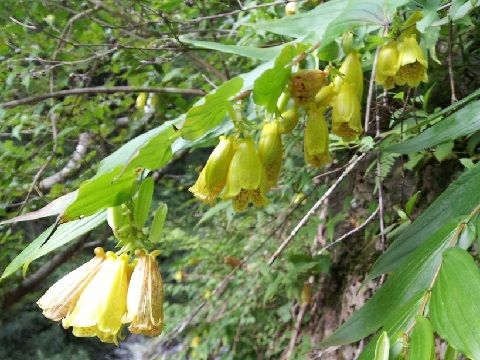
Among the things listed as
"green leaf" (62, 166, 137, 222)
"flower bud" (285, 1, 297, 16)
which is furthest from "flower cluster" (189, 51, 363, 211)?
"flower bud" (285, 1, 297, 16)

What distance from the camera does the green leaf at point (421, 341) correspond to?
41cm

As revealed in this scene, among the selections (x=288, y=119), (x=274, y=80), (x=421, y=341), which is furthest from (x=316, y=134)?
(x=421, y=341)

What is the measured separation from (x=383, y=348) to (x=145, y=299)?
29 cm

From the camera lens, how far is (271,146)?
2.24ft

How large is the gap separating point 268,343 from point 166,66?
139 cm

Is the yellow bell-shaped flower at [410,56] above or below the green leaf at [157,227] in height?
above

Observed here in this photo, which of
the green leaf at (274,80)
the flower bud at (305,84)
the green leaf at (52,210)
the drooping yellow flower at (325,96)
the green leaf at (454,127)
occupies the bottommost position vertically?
the green leaf at (454,127)

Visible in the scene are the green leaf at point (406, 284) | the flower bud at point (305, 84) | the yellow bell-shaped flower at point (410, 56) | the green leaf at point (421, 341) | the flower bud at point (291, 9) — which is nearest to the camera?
the green leaf at point (421, 341)

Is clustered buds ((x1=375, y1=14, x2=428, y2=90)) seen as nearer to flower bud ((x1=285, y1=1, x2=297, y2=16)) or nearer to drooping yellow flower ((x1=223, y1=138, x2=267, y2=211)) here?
drooping yellow flower ((x1=223, y1=138, x2=267, y2=211))

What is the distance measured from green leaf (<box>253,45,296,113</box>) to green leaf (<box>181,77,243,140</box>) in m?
0.03

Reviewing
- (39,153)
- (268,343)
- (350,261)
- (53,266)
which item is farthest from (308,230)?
(53,266)

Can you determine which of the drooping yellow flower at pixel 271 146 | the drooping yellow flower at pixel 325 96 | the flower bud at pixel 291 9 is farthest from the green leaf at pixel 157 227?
the flower bud at pixel 291 9

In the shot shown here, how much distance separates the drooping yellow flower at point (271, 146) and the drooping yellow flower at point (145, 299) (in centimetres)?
19

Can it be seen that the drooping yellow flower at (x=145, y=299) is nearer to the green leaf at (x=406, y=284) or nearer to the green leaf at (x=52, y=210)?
the green leaf at (x=52, y=210)
